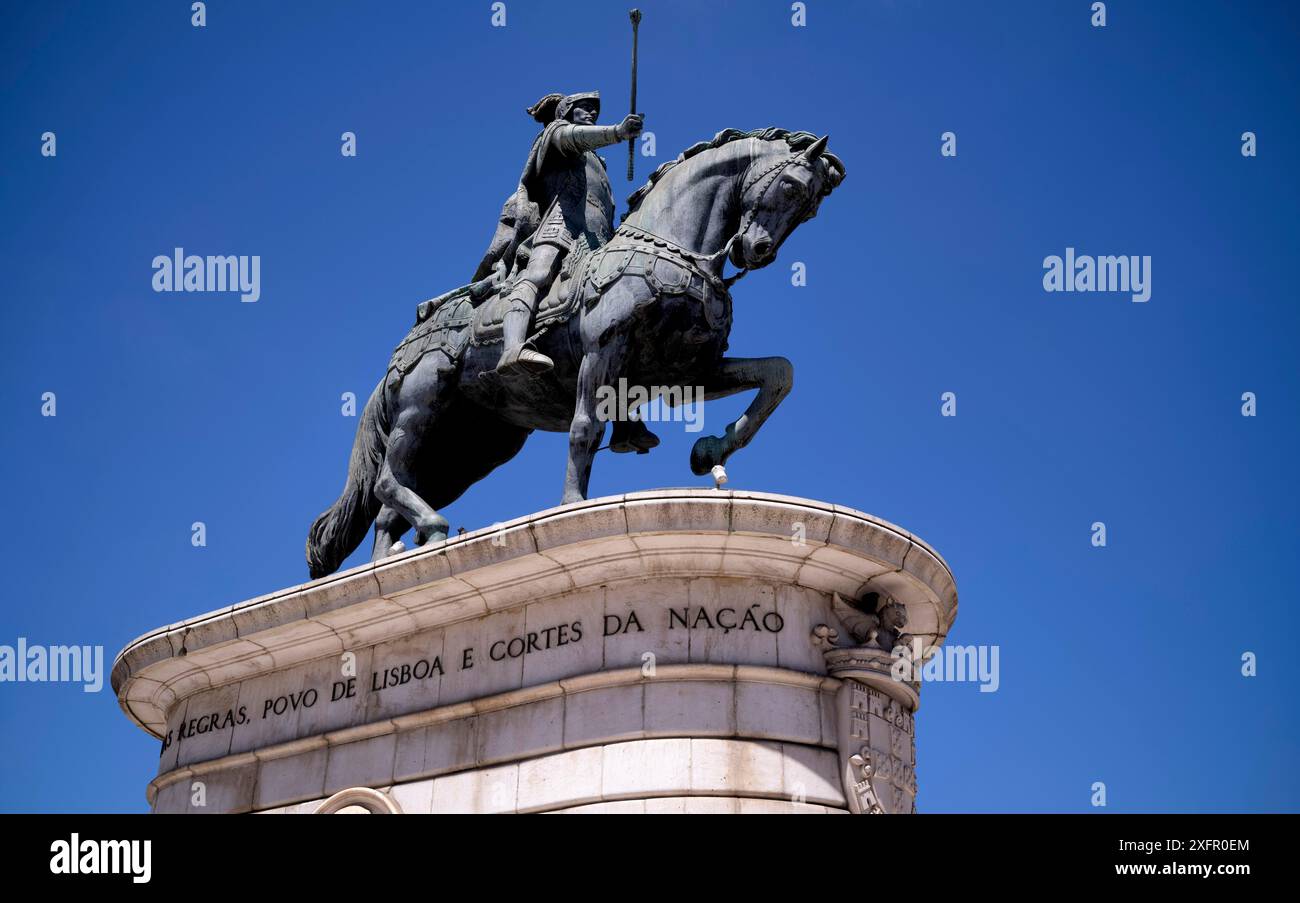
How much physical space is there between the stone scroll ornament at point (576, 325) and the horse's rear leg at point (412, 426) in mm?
17

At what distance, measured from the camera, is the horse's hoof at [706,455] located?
14.1 m

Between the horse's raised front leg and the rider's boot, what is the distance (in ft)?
5.45

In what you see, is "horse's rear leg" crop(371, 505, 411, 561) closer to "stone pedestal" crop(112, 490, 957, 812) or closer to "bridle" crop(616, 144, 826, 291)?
"stone pedestal" crop(112, 490, 957, 812)

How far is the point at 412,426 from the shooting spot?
1530 centimetres

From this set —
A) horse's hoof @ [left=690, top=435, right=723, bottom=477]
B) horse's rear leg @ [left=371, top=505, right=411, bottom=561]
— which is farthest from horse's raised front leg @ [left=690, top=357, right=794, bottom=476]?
horse's rear leg @ [left=371, top=505, right=411, bottom=561]

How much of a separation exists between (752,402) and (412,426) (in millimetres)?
3631

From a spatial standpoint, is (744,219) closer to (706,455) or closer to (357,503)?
(706,455)

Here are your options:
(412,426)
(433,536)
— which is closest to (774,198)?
→ (412,426)

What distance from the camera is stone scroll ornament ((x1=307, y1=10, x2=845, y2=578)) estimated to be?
13836 mm

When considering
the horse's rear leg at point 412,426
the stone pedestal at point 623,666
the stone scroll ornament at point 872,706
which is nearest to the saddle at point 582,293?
the horse's rear leg at point 412,426

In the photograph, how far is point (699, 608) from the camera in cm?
1222
